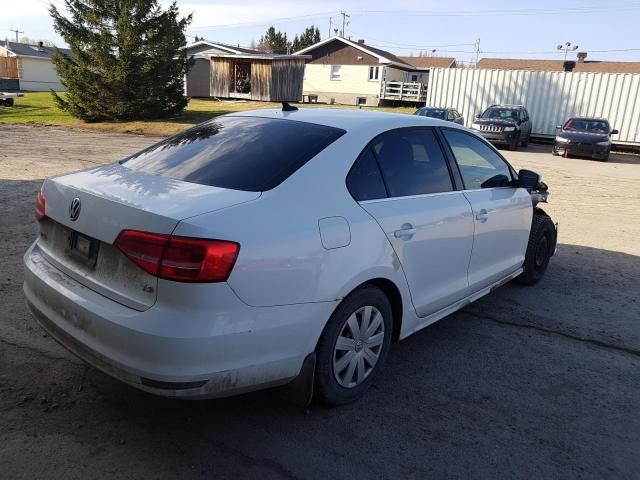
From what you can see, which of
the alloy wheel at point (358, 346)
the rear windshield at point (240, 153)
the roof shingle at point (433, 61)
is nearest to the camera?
the rear windshield at point (240, 153)

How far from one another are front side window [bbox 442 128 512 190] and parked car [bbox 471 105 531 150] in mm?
18015

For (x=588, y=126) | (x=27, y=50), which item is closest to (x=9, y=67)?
(x=27, y=50)

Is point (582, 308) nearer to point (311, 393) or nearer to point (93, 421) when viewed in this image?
point (311, 393)

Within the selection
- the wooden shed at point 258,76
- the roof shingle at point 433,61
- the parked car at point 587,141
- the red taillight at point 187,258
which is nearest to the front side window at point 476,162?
the red taillight at point 187,258

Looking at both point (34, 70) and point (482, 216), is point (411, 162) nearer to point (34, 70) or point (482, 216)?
point (482, 216)

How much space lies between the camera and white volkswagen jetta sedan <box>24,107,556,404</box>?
252 centimetres

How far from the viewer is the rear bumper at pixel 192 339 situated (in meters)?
2.49

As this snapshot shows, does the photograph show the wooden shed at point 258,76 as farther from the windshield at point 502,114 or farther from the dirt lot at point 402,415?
the dirt lot at point 402,415

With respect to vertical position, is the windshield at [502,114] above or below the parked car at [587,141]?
above

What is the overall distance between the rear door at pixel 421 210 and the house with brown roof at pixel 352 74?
38.7m

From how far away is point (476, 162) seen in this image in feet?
15.2

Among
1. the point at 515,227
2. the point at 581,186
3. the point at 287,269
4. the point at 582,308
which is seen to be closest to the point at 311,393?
the point at 287,269

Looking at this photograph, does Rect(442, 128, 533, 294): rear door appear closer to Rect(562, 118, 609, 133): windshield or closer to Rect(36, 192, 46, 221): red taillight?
Rect(36, 192, 46, 221): red taillight

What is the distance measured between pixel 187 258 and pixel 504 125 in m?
21.8
